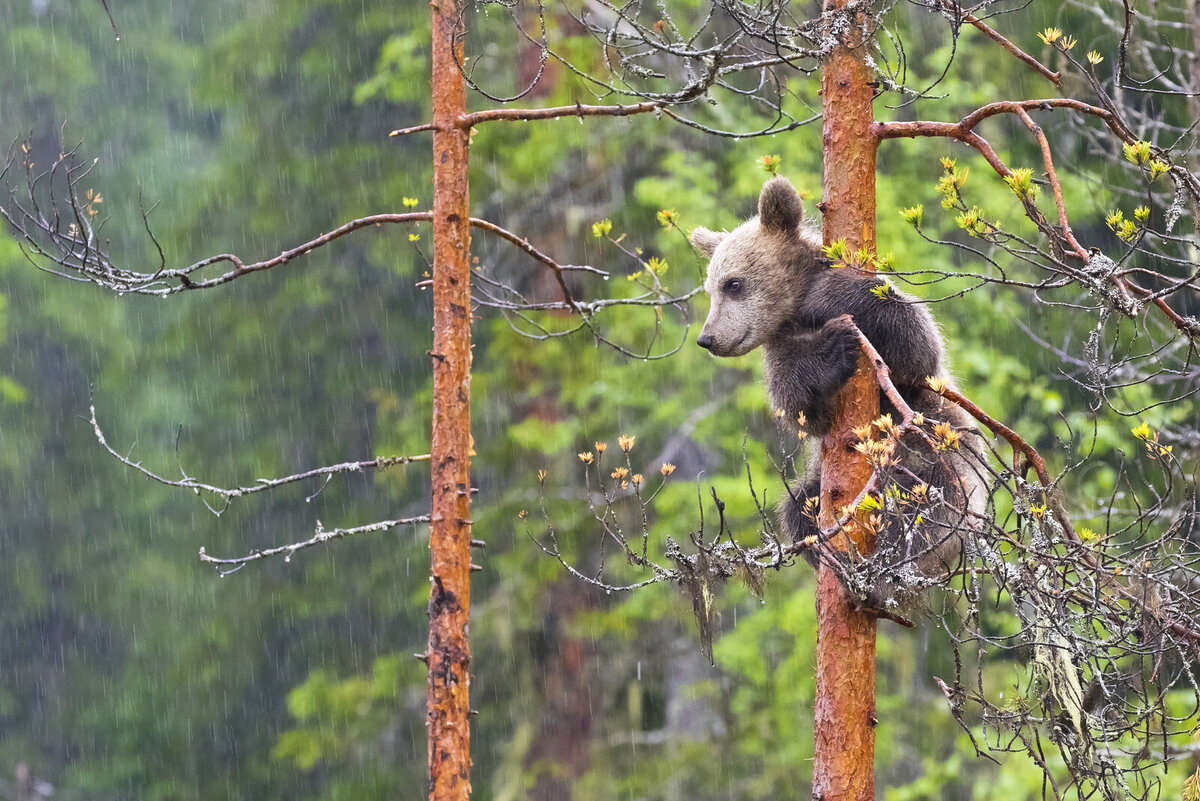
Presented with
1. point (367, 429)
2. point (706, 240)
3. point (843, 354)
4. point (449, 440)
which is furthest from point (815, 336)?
point (367, 429)

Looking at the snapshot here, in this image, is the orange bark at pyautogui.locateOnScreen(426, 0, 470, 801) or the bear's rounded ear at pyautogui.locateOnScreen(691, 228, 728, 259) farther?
the bear's rounded ear at pyautogui.locateOnScreen(691, 228, 728, 259)

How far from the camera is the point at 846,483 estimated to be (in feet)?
12.3

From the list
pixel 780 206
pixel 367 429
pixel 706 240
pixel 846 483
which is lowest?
pixel 846 483

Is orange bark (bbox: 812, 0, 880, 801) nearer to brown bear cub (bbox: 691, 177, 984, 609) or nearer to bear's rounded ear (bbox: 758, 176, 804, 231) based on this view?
brown bear cub (bbox: 691, 177, 984, 609)

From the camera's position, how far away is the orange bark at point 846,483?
11.9ft

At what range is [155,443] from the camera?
14016 millimetres

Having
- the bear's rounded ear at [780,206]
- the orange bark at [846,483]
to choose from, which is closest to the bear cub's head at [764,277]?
the bear's rounded ear at [780,206]

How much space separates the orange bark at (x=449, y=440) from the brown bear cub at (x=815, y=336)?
1.13m

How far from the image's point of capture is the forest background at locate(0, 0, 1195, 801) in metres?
9.20

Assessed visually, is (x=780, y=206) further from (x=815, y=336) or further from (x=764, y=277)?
(x=815, y=336)

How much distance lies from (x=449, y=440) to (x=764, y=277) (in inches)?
59.4

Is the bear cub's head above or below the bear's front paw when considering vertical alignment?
above

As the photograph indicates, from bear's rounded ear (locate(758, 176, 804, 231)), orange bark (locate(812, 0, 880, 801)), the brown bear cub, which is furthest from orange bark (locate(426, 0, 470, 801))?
orange bark (locate(812, 0, 880, 801))

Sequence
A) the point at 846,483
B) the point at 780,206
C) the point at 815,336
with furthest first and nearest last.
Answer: the point at 780,206 < the point at 815,336 < the point at 846,483
